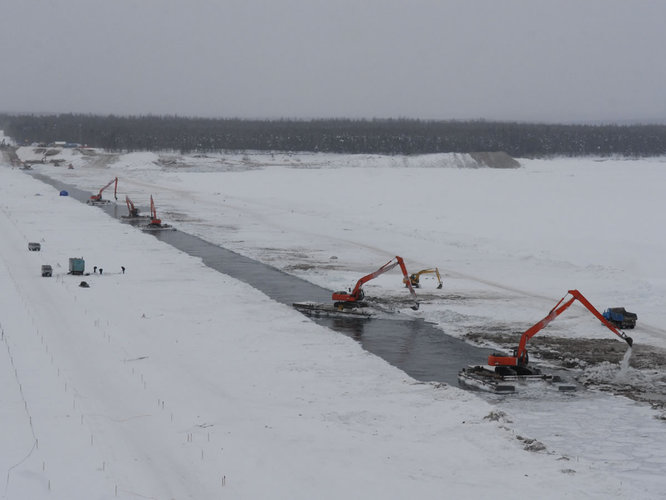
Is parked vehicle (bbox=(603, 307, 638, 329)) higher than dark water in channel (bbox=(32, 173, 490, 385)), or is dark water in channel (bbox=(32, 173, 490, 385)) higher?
parked vehicle (bbox=(603, 307, 638, 329))

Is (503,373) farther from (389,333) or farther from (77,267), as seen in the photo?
(77,267)

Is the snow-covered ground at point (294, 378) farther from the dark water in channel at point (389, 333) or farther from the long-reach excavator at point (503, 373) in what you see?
the long-reach excavator at point (503, 373)

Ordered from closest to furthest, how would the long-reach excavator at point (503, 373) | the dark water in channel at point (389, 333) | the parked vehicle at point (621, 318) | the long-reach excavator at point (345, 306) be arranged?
1. the long-reach excavator at point (503, 373)
2. the dark water in channel at point (389, 333)
3. the parked vehicle at point (621, 318)
4. the long-reach excavator at point (345, 306)

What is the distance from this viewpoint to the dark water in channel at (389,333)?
98.0ft

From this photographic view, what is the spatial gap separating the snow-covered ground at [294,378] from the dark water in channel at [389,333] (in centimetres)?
103

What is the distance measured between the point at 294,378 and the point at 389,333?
330 inches

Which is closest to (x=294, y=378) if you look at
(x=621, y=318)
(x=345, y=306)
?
(x=345, y=306)

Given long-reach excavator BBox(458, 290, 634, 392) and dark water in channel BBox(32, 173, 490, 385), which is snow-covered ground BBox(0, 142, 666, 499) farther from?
long-reach excavator BBox(458, 290, 634, 392)

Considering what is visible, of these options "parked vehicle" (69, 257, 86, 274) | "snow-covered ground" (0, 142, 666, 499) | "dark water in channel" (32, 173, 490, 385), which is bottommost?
"dark water in channel" (32, 173, 490, 385)

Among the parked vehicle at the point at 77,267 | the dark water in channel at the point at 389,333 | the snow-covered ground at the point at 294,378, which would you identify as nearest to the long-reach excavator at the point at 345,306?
the dark water in channel at the point at 389,333

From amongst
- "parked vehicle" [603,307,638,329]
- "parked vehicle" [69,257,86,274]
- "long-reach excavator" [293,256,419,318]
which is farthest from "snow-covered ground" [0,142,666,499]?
"long-reach excavator" [293,256,419,318]

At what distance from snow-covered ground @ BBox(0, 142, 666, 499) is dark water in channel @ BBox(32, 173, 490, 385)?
3.38 ft

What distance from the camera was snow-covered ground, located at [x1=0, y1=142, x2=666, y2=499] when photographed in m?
19.1

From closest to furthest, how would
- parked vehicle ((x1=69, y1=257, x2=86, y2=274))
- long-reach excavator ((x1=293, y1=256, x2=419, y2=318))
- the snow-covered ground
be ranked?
the snow-covered ground
long-reach excavator ((x1=293, y1=256, x2=419, y2=318))
parked vehicle ((x1=69, y1=257, x2=86, y2=274))
